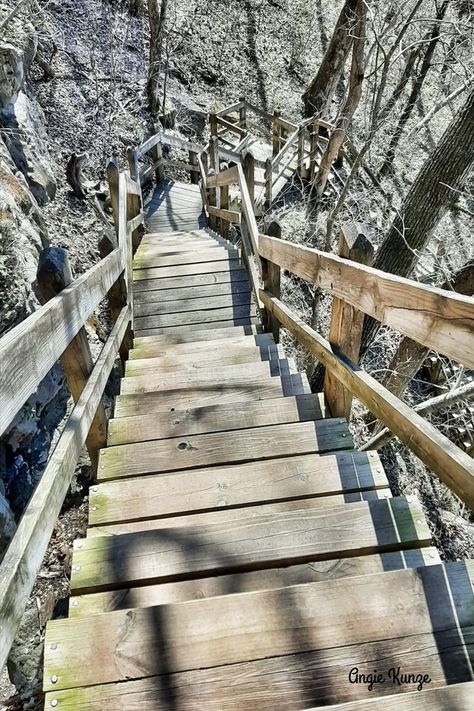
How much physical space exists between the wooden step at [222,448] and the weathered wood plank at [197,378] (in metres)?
0.73

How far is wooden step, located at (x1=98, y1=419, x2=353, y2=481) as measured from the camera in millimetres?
2297

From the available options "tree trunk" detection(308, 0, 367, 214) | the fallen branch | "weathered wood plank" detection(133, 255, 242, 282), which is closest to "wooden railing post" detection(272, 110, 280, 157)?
"tree trunk" detection(308, 0, 367, 214)

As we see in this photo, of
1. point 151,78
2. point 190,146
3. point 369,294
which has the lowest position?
point 369,294

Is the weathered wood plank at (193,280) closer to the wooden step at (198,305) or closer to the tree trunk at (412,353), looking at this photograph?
the wooden step at (198,305)

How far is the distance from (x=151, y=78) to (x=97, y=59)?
144 cm

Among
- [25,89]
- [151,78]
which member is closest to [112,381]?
[25,89]

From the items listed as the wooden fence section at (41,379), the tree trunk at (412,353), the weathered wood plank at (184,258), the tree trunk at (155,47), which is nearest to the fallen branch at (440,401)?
the tree trunk at (412,353)

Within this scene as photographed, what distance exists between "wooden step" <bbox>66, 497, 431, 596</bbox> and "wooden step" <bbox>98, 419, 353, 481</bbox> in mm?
530

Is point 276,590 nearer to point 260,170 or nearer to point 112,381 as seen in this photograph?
point 112,381

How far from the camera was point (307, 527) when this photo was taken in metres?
1.76

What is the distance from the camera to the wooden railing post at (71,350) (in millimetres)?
1986

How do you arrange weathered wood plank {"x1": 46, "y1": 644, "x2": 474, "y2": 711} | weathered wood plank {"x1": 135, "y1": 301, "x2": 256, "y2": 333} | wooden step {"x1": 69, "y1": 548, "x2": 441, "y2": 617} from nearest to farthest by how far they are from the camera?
weathered wood plank {"x1": 46, "y1": 644, "x2": 474, "y2": 711}
wooden step {"x1": 69, "y1": 548, "x2": 441, "y2": 617}
weathered wood plank {"x1": 135, "y1": 301, "x2": 256, "y2": 333}

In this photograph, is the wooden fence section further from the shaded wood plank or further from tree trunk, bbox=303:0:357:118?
tree trunk, bbox=303:0:357:118
